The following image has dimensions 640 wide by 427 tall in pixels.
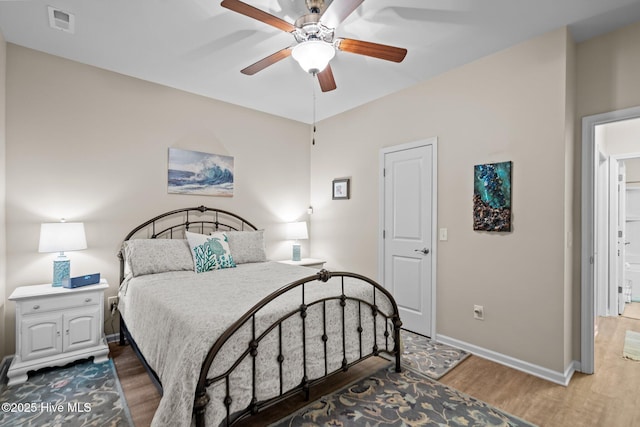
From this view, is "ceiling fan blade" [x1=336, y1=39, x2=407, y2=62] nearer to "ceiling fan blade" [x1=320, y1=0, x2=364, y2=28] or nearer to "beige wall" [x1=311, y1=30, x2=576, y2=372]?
"ceiling fan blade" [x1=320, y1=0, x2=364, y2=28]

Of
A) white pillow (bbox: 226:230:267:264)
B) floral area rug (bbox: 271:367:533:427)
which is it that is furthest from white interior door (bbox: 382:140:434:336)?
white pillow (bbox: 226:230:267:264)

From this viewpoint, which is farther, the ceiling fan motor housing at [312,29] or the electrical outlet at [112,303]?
the electrical outlet at [112,303]

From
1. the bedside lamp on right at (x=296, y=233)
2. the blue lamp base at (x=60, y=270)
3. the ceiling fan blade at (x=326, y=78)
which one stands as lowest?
the blue lamp base at (x=60, y=270)

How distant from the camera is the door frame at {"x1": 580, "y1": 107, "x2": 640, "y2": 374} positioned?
2.49m

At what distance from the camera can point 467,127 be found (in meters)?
3.01

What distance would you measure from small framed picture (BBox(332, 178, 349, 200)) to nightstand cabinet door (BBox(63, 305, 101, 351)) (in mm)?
2958

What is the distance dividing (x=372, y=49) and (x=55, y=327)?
10.6 feet

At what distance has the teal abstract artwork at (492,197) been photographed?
270 centimetres

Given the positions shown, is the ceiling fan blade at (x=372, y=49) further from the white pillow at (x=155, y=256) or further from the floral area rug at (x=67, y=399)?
the floral area rug at (x=67, y=399)

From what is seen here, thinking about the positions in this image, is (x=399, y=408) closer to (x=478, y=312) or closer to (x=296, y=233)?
(x=478, y=312)

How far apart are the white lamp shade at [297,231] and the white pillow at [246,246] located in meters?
0.67

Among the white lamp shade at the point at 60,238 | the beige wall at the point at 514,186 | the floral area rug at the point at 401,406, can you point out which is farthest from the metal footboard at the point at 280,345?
the white lamp shade at the point at 60,238

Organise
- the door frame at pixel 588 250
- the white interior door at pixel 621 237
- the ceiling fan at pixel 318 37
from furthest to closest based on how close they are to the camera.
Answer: the white interior door at pixel 621 237 → the door frame at pixel 588 250 → the ceiling fan at pixel 318 37

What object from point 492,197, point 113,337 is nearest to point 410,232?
point 492,197
